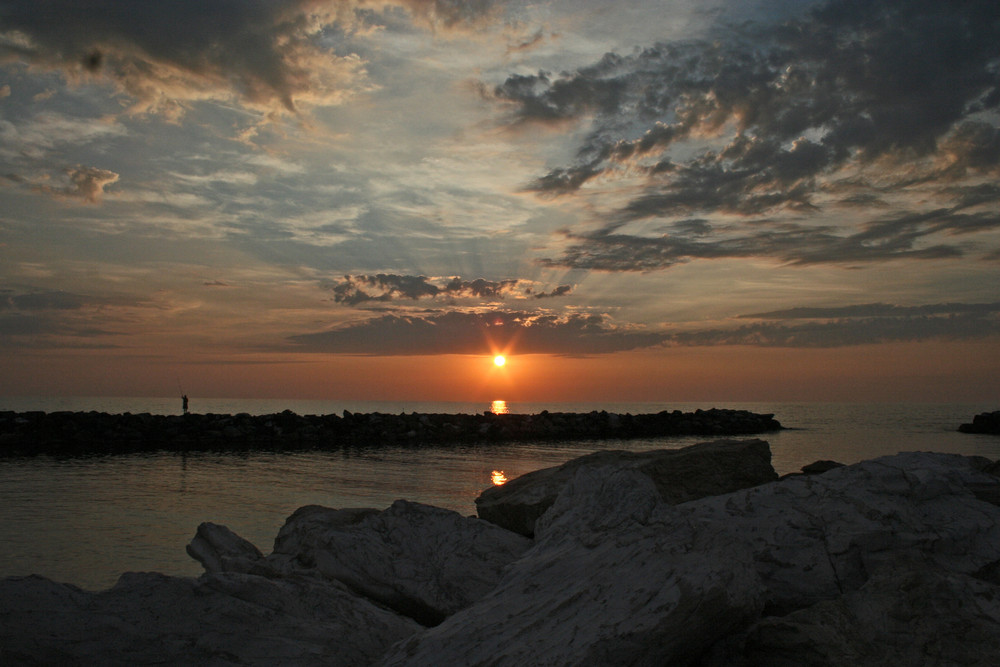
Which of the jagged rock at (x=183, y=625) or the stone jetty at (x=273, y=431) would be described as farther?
the stone jetty at (x=273, y=431)

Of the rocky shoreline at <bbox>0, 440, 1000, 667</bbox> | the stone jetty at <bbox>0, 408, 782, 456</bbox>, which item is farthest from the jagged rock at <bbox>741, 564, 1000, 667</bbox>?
the stone jetty at <bbox>0, 408, 782, 456</bbox>

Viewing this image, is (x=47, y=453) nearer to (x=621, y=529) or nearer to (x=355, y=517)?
(x=355, y=517)

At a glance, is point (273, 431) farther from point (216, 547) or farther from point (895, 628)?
point (895, 628)

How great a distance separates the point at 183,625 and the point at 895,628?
3814 millimetres

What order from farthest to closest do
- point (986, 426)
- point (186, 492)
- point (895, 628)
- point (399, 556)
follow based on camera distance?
point (986, 426) < point (186, 492) < point (399, 556) < point (895, 628)

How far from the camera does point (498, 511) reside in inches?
318

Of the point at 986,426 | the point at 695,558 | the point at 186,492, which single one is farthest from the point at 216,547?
the point at 986,426

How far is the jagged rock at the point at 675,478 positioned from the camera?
768 cm

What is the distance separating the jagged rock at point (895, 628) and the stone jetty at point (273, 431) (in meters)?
23.7

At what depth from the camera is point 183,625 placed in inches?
152

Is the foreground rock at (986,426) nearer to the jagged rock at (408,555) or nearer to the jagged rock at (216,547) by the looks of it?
the jagged rock at (408,555)

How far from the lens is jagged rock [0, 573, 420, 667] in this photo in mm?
3561

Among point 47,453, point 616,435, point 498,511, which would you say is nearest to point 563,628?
point 498,511

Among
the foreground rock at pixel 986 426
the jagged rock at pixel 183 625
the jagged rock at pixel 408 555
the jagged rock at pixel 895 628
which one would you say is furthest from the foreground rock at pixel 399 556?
the foreground rock at pixel 986 426
